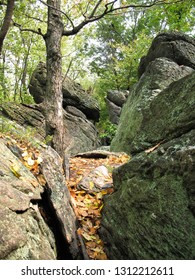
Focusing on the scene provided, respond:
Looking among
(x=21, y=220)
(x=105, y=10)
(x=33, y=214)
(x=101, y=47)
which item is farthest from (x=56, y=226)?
(x=101, y=47)

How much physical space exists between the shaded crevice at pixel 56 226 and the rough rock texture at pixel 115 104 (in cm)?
1437

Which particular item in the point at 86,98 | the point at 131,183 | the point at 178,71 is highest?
the point at 178,71

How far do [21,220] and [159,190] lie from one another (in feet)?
5.17

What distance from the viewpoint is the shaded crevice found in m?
3.12

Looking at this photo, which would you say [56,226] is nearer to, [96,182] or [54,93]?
[96,182]

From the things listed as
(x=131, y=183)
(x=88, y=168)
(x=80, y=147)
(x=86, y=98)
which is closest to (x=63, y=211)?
(x=131, y=183)

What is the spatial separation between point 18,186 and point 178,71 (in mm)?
7062

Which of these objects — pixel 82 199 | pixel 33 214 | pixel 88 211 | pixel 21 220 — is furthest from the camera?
pixel 82 199

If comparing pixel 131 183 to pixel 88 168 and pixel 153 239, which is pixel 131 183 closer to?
pixel 153 239

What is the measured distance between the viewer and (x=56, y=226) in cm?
321

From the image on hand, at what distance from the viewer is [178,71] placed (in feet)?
26.5

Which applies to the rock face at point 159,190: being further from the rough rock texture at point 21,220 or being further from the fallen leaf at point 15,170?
the fallen leaf at point 15,170

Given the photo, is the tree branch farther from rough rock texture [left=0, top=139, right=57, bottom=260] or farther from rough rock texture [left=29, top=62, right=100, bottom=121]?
rough rock texture [left=29, top=62, right=100, bottom=121]

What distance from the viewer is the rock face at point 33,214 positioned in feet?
7.35
